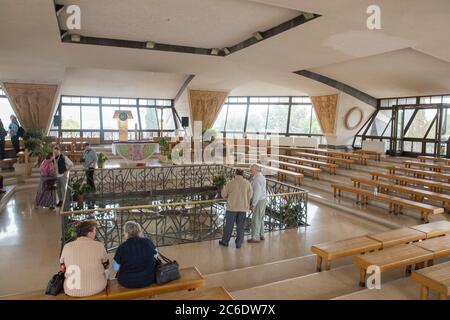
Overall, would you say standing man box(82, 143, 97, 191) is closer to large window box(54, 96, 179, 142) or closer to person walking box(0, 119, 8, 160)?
person walking box(0, 119, 8, 160)

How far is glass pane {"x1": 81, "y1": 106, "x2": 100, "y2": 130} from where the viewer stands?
631 inches

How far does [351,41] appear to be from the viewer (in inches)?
290

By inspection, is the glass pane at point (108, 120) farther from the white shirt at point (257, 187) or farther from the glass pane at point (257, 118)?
the white shirt at point (257, 187)

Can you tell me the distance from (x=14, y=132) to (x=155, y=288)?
992 centimetres

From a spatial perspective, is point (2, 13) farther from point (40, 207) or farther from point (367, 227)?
point (367, 227)

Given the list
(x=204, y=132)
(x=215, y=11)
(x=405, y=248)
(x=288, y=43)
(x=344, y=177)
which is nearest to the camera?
(x=405, y=248)

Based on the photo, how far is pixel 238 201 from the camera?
5074 millimetres

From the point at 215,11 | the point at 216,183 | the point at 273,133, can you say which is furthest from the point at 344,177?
the point at 273,133

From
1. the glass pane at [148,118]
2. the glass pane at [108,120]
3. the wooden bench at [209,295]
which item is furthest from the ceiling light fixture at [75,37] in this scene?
the glass pane at [148,118]

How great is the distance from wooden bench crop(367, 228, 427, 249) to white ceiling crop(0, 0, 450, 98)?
11.3ft

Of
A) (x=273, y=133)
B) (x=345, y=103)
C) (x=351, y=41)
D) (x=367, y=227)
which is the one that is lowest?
(x=367, y=227)

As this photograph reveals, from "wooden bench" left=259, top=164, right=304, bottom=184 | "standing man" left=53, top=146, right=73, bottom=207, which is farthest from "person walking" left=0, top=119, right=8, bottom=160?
"wooden bench" left=259, top=164, right=304, bottom=184

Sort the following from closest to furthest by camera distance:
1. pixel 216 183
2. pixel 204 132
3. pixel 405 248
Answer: pixel 405 248, pixel 216 183, pixel 204 132

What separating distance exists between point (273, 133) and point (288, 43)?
8.90 meters
